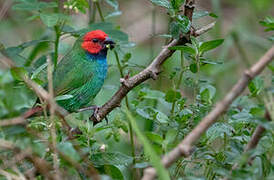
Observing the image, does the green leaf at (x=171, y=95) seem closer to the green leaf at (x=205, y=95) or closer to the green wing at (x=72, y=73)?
the green leaf at (x=205, y=95)

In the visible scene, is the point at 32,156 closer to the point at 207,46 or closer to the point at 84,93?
the point at 207,46

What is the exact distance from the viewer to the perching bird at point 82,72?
3.21m

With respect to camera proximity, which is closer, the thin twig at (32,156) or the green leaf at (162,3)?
the thin twig at (32,156)

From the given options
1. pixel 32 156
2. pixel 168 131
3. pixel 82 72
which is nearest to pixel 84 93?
pixel 82 72

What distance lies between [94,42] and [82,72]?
270 millimetres

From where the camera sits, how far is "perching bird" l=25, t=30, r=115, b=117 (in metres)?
3.21

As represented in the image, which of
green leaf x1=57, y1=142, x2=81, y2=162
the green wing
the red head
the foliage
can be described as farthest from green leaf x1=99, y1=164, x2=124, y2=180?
the red head

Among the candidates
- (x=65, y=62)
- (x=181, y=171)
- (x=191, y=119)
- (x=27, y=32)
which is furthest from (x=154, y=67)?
(x=27, y=32)

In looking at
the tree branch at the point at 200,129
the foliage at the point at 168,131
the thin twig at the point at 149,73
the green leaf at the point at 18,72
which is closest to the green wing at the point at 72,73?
the foliage at the point at 168,131

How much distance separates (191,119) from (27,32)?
3199 millimetres

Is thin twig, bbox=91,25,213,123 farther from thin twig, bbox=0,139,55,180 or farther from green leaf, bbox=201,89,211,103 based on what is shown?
thin twig, bbox=0,139,55,180

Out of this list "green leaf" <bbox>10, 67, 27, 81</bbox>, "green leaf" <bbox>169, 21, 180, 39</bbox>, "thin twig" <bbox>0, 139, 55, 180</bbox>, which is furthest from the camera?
"green leaf" <bbox>169, 21, 180, 39</bbox>

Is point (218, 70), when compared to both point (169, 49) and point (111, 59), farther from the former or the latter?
point (169, 49)

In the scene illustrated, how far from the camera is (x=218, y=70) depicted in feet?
12.1
